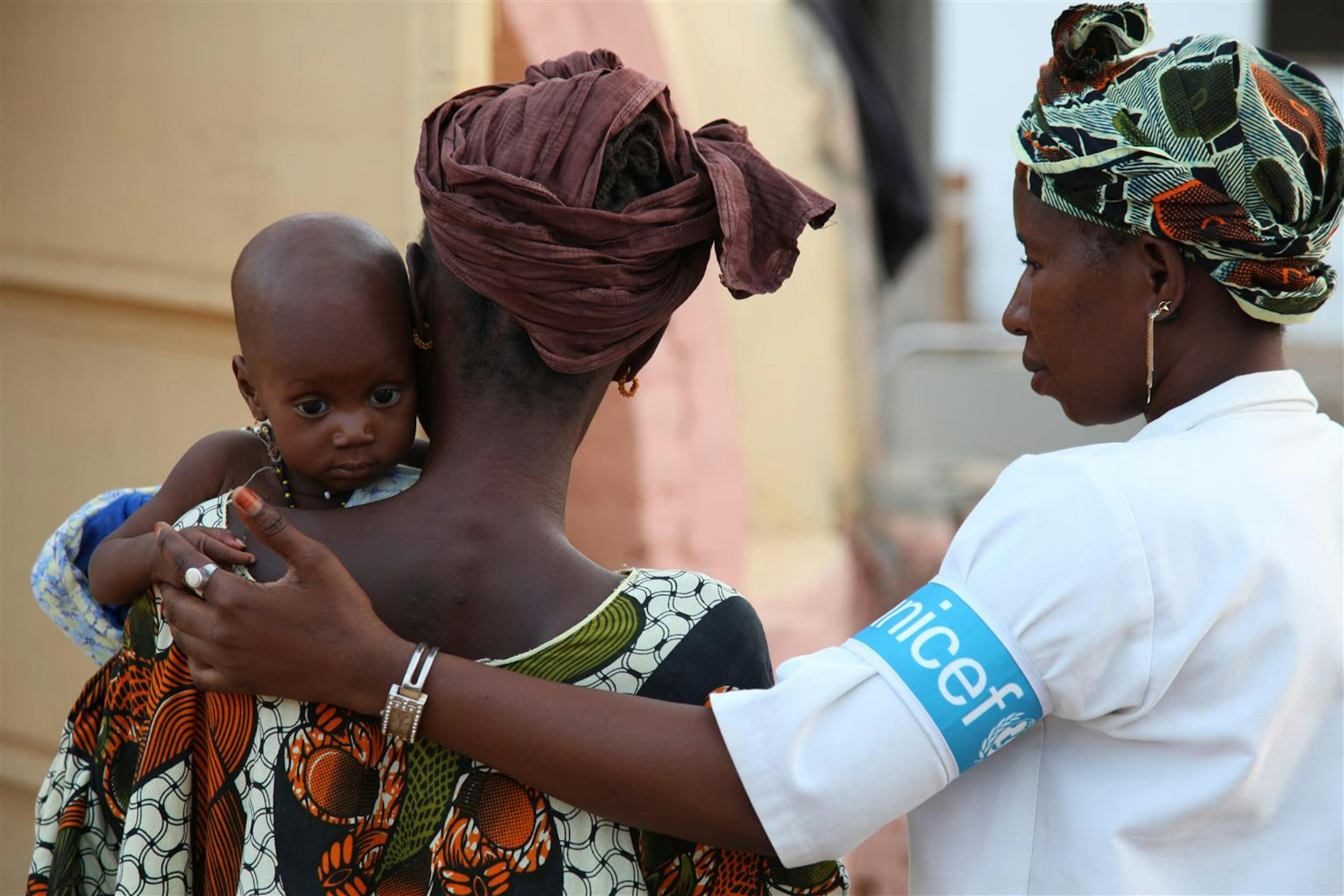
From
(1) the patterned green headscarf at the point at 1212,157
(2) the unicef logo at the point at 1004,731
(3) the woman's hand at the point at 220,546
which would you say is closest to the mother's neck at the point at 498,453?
(3) the woman's hand at the point at 220,546

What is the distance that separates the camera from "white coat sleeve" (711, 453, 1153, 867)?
1454 mm

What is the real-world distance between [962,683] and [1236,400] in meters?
0.50

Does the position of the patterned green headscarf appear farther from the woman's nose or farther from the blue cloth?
the blue cloth

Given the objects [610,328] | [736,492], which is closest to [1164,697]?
[610,328]

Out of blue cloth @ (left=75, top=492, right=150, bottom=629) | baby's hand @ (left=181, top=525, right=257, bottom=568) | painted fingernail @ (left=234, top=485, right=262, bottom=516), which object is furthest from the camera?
blue cloth @ (left=75, top=492, right=150, bottom=629)

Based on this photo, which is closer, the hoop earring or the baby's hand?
the baby's hand

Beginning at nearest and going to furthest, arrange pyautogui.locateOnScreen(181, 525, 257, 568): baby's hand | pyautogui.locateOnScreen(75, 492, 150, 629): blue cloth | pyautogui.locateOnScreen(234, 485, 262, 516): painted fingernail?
pyautogui.locateOnScreen(234, 485, 262, 516): painted fingernail < pyautogui.locateOnScreen(181, 525, 257, 568): baby's hand < pyautogui.locateOnScreen(75, 492, 150, 629): blue cloth

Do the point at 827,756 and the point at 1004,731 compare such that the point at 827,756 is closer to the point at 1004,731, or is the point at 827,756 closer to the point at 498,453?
the point at 1004,731

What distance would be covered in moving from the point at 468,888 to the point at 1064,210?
3.53ft

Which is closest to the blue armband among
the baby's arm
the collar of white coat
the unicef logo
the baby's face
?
the unicef logo

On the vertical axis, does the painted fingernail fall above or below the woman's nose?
below

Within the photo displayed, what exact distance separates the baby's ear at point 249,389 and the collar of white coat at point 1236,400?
109 centimetres

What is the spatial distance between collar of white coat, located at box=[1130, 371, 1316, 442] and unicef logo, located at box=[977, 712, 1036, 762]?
372 mm

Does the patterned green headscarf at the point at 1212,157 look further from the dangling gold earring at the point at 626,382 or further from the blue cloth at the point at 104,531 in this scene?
the blue cloth at the point at 104,531
